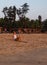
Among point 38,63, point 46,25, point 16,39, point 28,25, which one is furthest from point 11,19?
point 38,63

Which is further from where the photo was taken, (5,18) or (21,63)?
(5,18)

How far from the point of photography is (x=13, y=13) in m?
70.9

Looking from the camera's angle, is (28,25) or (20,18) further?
(20,18)

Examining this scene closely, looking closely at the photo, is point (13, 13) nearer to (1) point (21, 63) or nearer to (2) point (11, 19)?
(2) point (11, 19)

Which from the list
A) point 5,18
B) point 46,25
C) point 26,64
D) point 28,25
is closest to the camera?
point 26,64

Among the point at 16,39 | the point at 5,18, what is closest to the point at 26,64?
the point at 16,39

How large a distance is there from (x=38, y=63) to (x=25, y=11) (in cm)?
6372

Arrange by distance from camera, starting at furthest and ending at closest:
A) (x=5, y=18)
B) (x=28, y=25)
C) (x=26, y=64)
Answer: (x=5, y=18)
(x=28, y=25)
(x=26, y=64)

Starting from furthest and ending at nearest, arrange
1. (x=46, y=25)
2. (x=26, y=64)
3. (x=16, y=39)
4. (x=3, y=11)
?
(x=3, y=11) < (x=46, y=25) < (x=16, y=39) < (x=26, y=64)

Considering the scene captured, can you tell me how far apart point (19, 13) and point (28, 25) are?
815 centimetres

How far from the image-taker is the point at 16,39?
83.3 ft

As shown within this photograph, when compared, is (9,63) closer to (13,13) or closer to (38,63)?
(38,63)

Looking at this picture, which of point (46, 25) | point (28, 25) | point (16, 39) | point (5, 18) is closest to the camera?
point (16, 39)

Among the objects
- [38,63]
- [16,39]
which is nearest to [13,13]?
[16,39]
